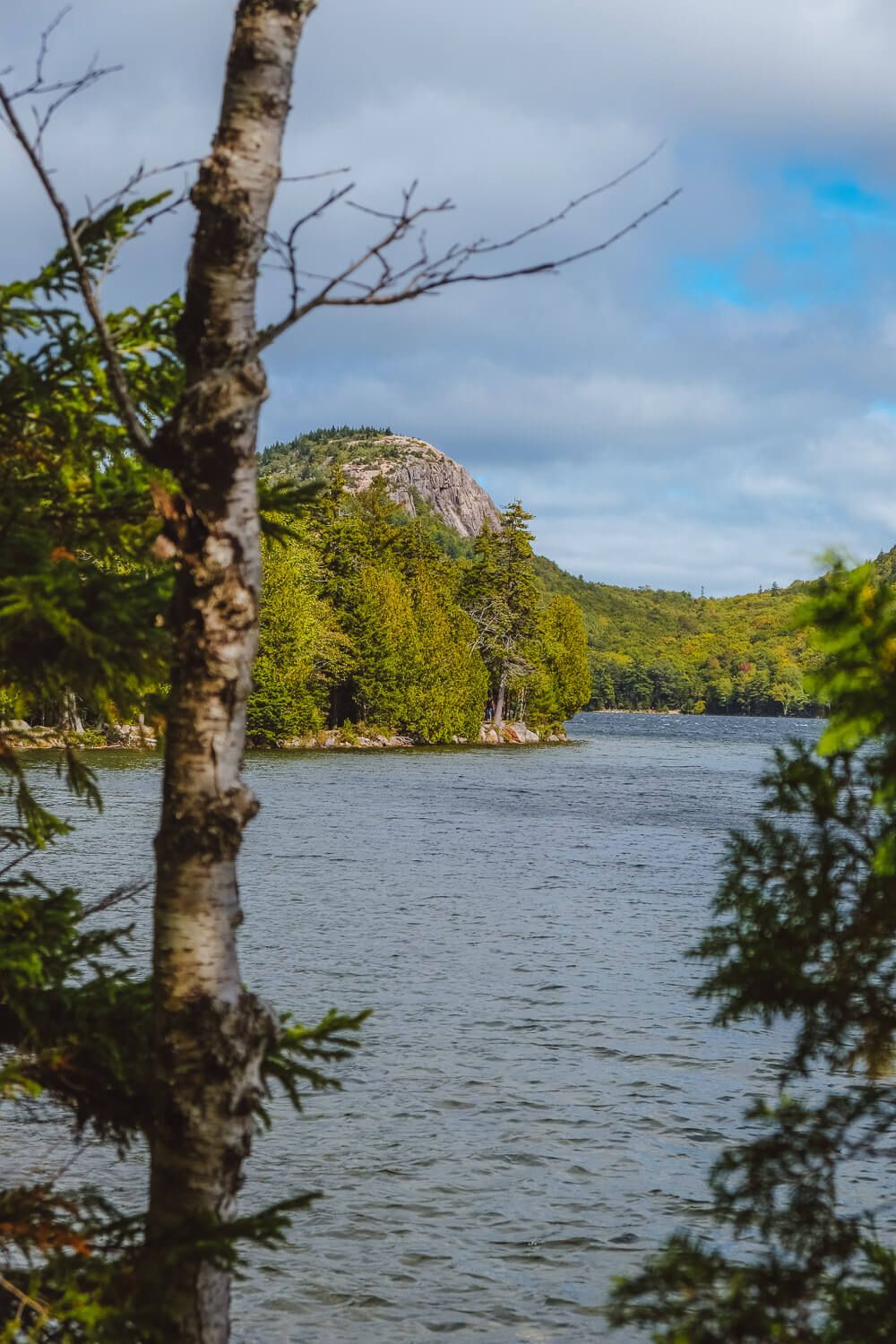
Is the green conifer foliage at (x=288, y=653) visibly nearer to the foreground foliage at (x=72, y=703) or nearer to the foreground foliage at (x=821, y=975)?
the foreground foliage at (x=72, y=703)

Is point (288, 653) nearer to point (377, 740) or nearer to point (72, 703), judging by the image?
point (377, 740)

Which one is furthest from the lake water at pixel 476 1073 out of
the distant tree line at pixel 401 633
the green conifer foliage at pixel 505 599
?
the green conifer foliage at pixel 505 599

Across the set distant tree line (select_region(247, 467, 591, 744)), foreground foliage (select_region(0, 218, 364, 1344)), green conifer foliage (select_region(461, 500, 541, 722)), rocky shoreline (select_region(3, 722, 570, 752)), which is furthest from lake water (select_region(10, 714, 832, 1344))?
green conifer foliage (select_region(461, 500, 541, 722))

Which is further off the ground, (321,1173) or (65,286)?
(65,286)

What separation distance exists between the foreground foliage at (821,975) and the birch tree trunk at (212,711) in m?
1.32

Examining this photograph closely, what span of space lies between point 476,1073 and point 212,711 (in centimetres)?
976

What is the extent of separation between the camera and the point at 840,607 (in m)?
3.76

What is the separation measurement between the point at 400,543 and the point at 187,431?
275 ft

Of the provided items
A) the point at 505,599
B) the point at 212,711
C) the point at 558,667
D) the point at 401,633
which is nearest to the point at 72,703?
the point at 212,711

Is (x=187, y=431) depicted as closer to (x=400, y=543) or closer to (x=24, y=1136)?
(x=24, y=1136)

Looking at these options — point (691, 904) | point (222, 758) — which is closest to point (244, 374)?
point (222, 758)

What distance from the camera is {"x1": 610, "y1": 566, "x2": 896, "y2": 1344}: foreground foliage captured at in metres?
3.47

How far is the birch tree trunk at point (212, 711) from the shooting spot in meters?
3.94

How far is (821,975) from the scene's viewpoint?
377 centimetres
